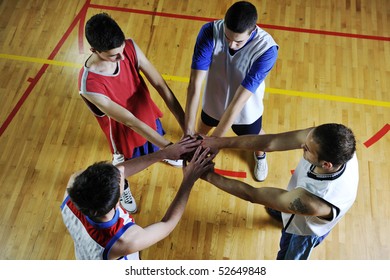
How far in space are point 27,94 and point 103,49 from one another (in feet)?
6.65

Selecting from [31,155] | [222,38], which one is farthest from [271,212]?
[31,155]

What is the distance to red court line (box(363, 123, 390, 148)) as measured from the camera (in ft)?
12.5

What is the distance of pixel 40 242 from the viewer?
3.37 metres

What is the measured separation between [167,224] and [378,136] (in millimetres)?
2386

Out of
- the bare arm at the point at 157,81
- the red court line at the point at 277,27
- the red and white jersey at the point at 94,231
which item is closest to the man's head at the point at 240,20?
the bare arm at the point at 157,81

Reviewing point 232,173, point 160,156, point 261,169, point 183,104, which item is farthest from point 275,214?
point 183,104

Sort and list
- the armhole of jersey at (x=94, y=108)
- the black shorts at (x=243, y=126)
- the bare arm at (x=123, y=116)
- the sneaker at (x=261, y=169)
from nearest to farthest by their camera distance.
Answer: the bare arm at (x=123, y=116) < the armhole of jersey at (x=94, y=108) < the black shorts at (x=243, y=126) < the sneaker at (x=261, y=169)

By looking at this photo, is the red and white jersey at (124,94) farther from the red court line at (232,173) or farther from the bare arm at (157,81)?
the red court line at (232,173)

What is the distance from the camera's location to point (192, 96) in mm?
2930

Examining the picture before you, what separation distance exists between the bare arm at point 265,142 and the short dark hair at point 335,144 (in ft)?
1.09

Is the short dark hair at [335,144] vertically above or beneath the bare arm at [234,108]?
above

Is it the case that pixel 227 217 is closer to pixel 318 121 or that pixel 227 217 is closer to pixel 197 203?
pixel 197 203

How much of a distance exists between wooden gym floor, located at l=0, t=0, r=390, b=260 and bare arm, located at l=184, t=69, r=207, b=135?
801mm

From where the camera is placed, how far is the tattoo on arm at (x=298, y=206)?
2199 millimetres
